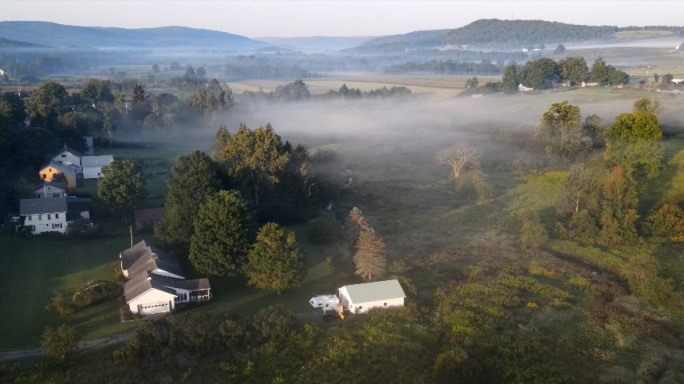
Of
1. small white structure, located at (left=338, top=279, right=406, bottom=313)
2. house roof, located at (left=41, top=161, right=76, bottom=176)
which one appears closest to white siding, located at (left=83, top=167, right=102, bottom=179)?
house roof, located at (left=41, top=161, right=76, bottom=176)

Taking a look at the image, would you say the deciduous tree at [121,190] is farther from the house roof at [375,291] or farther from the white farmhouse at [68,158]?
the house roof at [375,291]

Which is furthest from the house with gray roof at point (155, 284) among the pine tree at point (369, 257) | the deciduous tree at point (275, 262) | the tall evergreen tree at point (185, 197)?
the pine tree at point (369, 257)

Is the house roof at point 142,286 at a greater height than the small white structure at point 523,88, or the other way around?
the small white structure at point 523,88

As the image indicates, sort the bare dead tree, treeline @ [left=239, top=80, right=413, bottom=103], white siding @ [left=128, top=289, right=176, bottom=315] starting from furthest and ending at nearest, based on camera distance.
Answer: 1. treeline @ [left=239, top=80, right=413, bottom=103]
2. the bare dead tree
3. white siding @ [left=128, top=289, right=176, bottom=315]

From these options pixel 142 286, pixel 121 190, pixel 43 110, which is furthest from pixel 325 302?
pixel 43 110

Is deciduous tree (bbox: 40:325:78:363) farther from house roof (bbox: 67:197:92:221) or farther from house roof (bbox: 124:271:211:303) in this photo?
house roof (bbox: 67:197:92:221)

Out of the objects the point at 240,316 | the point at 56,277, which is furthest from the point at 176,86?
the point at 240,316

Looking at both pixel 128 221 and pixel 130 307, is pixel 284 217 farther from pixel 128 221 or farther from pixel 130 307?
pixel 130 307
